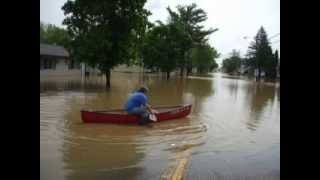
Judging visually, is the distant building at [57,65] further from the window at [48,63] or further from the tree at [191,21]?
the tree at [191,21]

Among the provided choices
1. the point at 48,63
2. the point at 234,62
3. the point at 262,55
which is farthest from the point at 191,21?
the point at 234,62

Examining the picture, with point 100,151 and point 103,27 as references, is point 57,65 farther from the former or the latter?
point 100,151

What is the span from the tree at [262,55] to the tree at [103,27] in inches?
1365

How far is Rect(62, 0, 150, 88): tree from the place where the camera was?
2988cm

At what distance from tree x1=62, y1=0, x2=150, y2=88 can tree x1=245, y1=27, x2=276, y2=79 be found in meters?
34.7

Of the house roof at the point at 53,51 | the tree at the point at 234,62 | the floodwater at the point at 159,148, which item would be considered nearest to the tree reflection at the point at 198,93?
the floodwater at the point at 159,148

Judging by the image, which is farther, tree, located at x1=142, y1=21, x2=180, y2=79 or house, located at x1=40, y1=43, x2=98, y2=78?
tree, located at x1=142, y1=21, x2=180, y2=79

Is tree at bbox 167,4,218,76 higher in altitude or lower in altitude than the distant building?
higher

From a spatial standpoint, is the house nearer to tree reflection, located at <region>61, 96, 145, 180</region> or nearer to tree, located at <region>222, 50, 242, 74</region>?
tree reflection, located at <region>61, 96, 145, 180</region>

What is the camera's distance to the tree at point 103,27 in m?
29.9

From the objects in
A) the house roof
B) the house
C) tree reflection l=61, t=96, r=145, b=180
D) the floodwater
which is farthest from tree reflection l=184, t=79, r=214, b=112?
the house roof

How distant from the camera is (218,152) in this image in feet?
32.9
